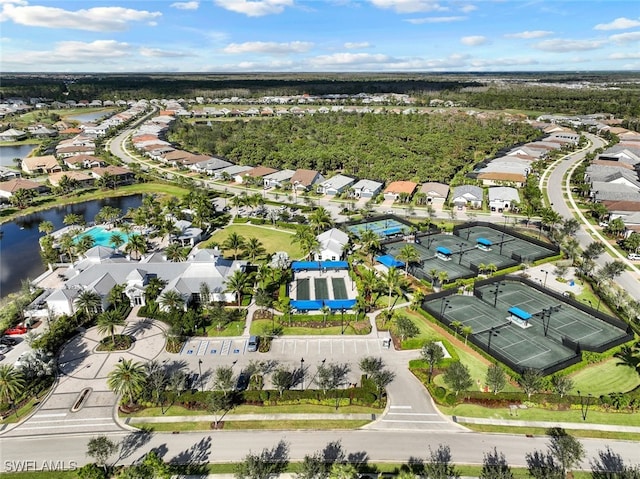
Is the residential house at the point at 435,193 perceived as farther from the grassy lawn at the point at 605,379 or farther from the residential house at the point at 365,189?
the grassy lawn at the point at 605,379

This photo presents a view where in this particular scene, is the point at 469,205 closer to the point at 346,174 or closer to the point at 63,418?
the point at 346,174

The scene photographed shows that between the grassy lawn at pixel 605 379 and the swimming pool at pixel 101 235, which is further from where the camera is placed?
the swimming pool at pixel 101 235

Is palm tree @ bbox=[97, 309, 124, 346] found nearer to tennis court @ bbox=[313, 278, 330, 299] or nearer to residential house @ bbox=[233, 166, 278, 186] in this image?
tennis court @ bbox=[313, 278, 330, 299]

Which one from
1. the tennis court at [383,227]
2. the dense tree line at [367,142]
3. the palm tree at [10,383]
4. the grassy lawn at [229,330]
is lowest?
the grassy lawn at [229,330]

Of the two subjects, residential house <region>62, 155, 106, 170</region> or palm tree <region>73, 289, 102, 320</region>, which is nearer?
palm tree <region>73, 289, 102, 320</region>

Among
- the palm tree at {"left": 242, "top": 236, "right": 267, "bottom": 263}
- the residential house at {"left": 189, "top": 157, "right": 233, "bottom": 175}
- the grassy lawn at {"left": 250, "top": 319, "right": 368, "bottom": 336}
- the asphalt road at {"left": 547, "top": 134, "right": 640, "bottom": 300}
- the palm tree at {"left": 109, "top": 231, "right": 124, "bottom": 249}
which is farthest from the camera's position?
the residential house at {"left": 189, "top": 157, "right": 233, "bottom": 175}

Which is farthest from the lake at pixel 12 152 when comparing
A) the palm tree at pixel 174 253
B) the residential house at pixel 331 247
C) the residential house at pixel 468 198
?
the residential house at pixel 468 198

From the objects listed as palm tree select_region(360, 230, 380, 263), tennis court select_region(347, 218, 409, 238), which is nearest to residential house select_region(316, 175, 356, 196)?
tennis court select_region(347, 218, 409, 238)
